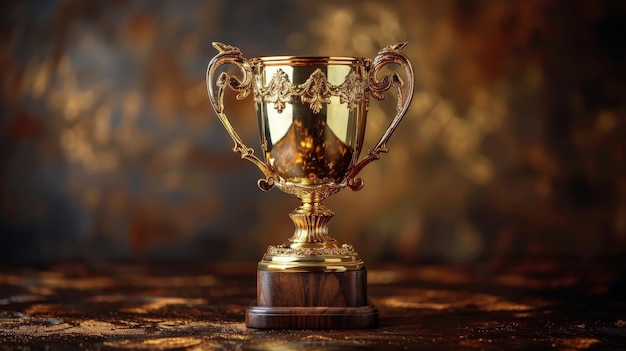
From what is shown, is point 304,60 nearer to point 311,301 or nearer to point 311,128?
point 311,128

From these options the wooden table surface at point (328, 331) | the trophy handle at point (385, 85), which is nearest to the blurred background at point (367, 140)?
the wooden table surface at point (328, 331)

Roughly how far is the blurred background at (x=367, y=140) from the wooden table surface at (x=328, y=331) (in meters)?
0.28

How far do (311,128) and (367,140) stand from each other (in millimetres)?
2207

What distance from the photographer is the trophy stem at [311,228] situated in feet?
8.44

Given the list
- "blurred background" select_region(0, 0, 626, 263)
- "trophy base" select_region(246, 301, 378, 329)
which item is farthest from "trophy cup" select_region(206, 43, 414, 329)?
"blurred background" select_region(0, 0, 626, 263)

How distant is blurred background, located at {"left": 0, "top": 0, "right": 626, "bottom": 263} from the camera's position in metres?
4.71

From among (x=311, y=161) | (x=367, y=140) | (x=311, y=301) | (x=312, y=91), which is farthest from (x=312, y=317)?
(x=367, y=140)

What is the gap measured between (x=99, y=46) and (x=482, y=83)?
6.01 ft

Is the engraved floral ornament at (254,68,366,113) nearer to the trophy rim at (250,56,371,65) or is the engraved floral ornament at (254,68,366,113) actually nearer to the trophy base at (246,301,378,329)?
the trophy rim at (250,56,371,65)

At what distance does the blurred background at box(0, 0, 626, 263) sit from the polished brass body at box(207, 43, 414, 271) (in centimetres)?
204

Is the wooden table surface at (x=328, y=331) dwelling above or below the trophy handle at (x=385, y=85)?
below

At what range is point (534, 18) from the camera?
4.75m

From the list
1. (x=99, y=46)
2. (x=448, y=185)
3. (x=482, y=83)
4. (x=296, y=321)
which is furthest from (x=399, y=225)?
(x=296, y=321)

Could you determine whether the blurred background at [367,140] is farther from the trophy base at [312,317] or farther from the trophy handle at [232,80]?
the trophy base at [312,317]
